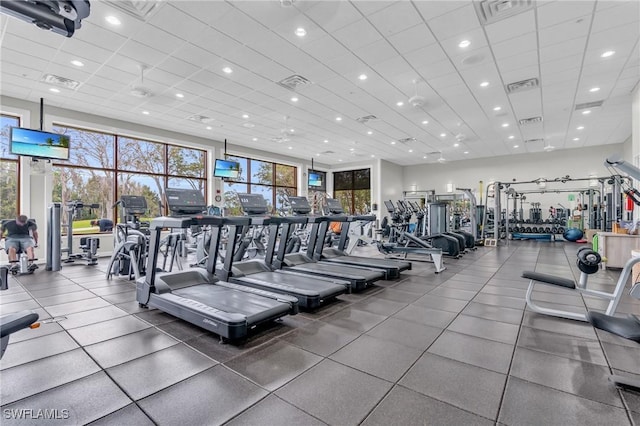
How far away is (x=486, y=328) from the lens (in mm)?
2992

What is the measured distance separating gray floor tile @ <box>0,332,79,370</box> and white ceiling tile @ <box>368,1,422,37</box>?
4952mm

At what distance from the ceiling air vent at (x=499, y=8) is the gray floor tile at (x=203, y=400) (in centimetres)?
483

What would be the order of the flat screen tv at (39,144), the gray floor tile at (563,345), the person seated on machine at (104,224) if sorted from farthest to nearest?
the person seated on machine at (104,224) < the flat screen tv at (39,144) < the gray floor tile at (563,345)

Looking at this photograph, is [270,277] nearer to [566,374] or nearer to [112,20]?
[566,374]

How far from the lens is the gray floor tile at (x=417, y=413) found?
65.1 inches

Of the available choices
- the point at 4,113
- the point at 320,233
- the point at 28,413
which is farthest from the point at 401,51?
the point at 4,113

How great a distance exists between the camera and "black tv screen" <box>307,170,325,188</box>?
14.2 metres

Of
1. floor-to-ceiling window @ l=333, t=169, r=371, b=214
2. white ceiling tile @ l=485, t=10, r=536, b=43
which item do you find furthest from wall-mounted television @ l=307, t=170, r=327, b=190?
white ceiling tile @ l=485, t=10, r=536, b=43

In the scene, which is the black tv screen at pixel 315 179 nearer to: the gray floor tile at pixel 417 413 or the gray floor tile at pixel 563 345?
the gray floor tile at pixel 563 345

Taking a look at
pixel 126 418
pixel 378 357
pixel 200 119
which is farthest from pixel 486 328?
pixel 200 119

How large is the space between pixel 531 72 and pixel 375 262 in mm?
4603

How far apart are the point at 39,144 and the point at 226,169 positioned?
485 centimetres

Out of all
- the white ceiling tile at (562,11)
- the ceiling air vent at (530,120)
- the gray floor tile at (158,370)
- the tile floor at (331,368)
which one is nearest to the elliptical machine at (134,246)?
the tile floor at (331,368)
